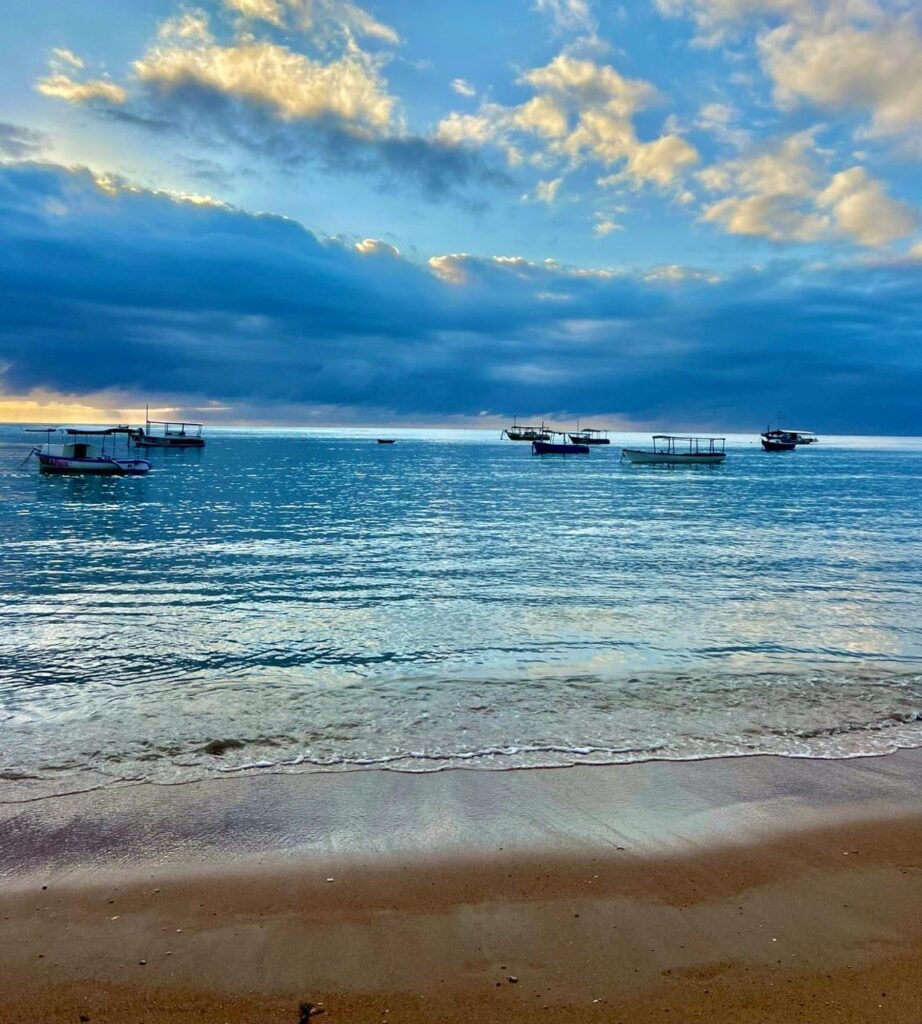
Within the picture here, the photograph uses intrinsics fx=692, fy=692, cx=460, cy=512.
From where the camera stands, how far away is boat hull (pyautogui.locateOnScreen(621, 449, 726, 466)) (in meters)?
137

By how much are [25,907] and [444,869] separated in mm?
3742

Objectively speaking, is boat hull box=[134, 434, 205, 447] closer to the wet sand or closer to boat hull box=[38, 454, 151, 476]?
boat hull box=[38, 454, 151, 476]

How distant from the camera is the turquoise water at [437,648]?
10.3 m

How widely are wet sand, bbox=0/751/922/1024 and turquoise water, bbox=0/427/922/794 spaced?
4.36ft

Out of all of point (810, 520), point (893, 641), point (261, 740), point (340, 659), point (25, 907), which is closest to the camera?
point (25, 907)

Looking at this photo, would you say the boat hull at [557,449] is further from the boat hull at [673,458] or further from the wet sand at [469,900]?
the wet sand at [469,900]

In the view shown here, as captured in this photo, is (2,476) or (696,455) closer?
(2,476)

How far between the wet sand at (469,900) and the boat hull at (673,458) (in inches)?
5131

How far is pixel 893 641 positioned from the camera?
54.9ft

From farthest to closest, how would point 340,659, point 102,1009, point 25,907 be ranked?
point 340,659
point 25,907
point 102,1009

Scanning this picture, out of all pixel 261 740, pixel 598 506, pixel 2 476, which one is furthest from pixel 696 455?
pixel 261 740

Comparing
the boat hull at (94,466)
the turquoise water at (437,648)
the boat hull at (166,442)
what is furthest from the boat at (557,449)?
the turquoise water at (437,648)

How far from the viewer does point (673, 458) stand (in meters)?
141

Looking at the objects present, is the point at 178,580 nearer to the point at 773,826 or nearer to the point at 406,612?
the point at 406,612
